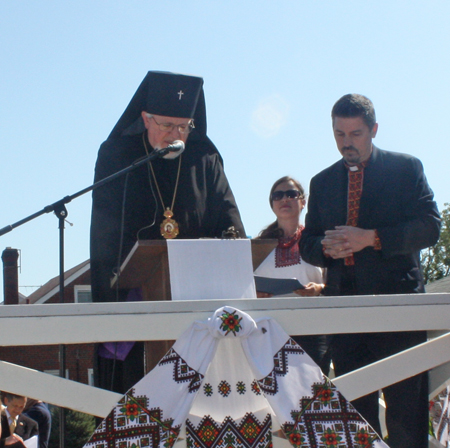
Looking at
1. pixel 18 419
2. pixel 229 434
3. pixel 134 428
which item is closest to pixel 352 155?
pixel 229 434

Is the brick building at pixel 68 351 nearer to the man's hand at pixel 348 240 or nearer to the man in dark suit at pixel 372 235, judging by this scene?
the man in dark suit at pixel 372 235

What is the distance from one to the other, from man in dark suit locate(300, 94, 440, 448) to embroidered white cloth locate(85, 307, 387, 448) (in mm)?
639

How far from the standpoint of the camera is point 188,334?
290 centimetres

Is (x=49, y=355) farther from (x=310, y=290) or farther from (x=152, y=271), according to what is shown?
(x=152, y=271)

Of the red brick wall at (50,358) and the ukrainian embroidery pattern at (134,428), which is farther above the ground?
the ukrainian embroidery pattern at (134,428)

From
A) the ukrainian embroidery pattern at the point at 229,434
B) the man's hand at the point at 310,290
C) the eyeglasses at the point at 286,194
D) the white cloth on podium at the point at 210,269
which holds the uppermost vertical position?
the eyeglasses at the point at 286,194

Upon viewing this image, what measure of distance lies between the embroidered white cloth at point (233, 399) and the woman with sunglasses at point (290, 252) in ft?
3.90

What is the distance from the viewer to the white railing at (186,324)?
281cm

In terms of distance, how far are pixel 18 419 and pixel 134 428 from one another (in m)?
4.03

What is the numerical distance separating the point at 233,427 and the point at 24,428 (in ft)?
13.1

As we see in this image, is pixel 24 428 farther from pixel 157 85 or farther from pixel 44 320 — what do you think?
pixel 44 320

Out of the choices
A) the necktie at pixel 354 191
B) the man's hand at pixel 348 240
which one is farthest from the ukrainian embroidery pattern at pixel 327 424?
the necktie at pixel 354 191

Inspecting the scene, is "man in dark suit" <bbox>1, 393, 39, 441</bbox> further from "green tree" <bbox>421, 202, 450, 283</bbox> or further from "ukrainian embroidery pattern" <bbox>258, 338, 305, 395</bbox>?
"green tree" <bbox>421, 202, 450, 283</bbox>

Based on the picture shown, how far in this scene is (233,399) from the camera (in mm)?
2967
